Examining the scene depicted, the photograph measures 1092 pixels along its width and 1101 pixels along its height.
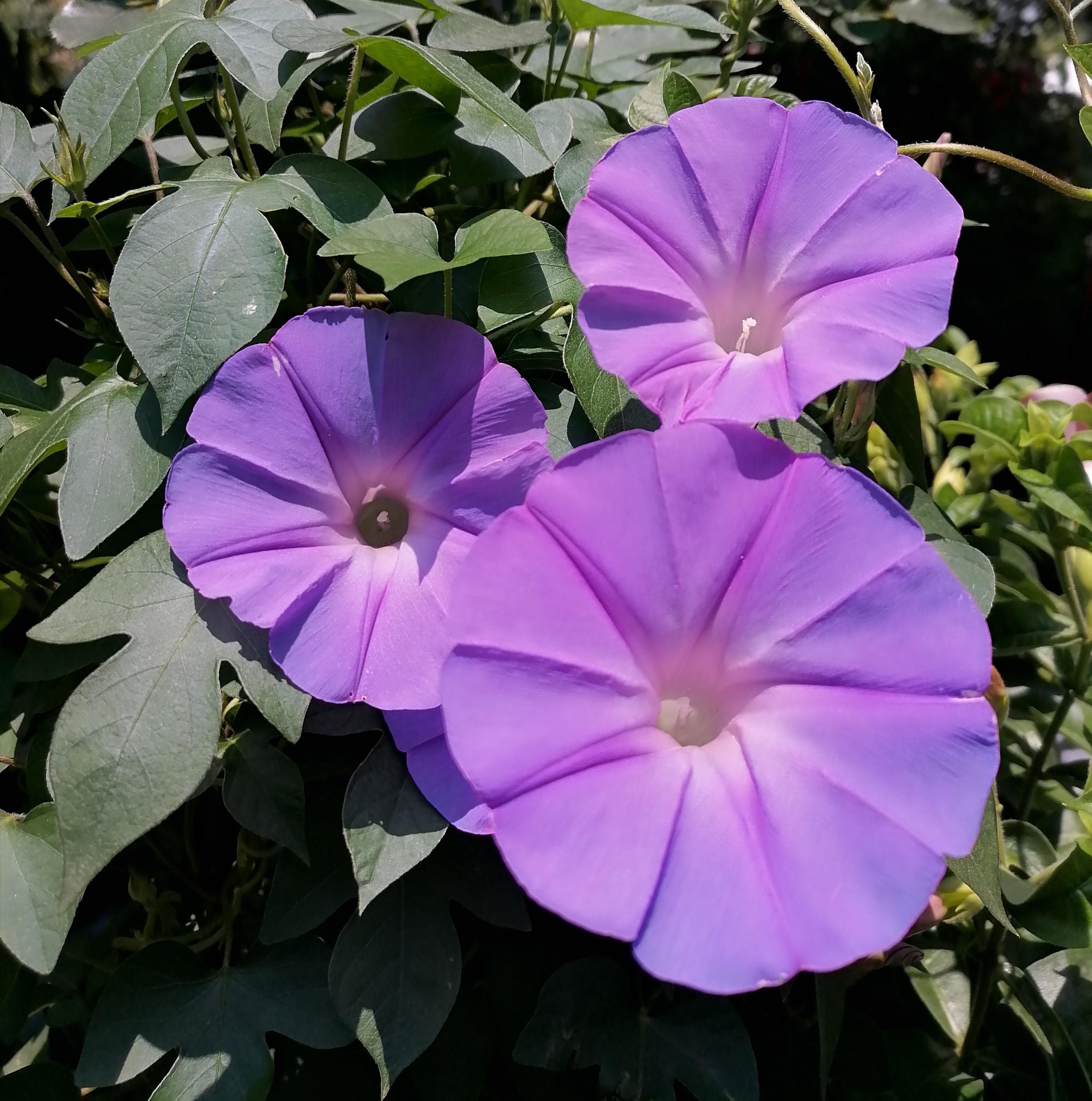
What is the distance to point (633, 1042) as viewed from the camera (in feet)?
2.33

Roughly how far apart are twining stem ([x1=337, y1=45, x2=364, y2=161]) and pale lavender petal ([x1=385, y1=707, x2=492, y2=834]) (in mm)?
433

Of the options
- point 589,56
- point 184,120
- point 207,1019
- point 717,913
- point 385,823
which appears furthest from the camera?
point 589,56

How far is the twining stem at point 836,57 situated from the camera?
26.3 inches

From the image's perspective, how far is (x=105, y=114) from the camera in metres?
0.67

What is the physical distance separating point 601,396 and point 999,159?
0.34m

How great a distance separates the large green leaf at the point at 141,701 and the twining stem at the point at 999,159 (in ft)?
1.86

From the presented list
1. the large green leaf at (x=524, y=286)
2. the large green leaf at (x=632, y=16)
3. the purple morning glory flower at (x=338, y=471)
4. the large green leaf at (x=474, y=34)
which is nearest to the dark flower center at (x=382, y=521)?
the purple morning glory flower at (x=338, y=471)

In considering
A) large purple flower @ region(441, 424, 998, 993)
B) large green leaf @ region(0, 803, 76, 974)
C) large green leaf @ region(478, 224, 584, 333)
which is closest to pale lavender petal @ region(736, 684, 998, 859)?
large purple flower @ region(441, 424, 998, 993)

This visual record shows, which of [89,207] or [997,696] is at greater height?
[89,207]

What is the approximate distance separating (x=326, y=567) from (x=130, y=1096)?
0.54m

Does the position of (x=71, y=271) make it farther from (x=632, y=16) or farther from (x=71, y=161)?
(x=632, y=16)

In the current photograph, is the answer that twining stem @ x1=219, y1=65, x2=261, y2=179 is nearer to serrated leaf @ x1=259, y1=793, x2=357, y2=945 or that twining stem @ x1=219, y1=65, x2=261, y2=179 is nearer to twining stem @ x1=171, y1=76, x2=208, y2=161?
twining stem @ x1=171, y1=76, x2=208, y2=161

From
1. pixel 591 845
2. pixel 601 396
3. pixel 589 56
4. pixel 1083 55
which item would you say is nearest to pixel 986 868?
pixel 591 845

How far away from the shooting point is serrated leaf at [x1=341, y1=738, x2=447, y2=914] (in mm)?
561
